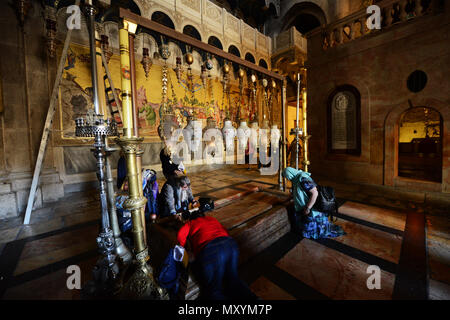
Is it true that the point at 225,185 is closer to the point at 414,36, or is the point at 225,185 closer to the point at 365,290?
the point at 365,290

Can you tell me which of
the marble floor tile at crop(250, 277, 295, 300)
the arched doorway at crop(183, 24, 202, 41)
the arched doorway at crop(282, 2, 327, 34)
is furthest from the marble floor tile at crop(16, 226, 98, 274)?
the arched doorway at crop(282, 2, 327, 34)

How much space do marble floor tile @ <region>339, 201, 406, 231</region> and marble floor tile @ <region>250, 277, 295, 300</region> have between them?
2.85 meters

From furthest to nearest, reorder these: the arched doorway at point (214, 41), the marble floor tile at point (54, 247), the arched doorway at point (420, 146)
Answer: the arched doorway at point (214, 41), the arched doorway at point (420, 146), the marble floor tile at point (54, 247)

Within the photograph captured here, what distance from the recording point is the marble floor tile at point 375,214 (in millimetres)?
3551

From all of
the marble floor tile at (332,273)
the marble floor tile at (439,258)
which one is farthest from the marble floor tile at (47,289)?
the marble floor tile at (439,258)

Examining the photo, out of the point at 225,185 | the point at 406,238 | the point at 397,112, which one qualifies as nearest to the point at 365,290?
the point at 406,238

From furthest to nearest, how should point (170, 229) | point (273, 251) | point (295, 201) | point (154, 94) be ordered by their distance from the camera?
point (154, 94) < point (295, 201) < point (273, 251) < point (170, 229)

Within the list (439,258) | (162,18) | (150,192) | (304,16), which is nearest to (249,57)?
(162,18)

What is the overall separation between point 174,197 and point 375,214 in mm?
4311

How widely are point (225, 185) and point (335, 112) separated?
5.27 metres

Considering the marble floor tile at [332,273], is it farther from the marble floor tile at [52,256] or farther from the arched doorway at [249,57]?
the arched doorway at [249,57]

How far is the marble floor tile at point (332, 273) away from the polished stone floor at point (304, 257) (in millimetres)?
10

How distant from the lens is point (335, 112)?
7.25 m

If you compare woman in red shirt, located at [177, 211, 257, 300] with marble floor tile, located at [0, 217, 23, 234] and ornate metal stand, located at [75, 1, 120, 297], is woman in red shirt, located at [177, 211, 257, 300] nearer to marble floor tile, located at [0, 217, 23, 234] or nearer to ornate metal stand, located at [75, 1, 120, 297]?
ornate metal stand, located at [75, 1, 120, 297]
